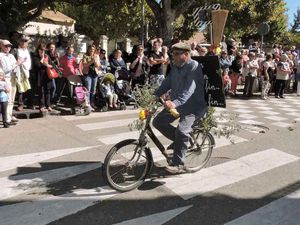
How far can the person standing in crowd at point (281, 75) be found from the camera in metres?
16.1

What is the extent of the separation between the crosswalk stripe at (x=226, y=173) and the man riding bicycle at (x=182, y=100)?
0.21 meters

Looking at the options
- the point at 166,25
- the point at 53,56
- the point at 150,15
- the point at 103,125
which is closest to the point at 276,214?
the point at 103,125

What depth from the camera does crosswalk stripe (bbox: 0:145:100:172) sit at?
6359 mm

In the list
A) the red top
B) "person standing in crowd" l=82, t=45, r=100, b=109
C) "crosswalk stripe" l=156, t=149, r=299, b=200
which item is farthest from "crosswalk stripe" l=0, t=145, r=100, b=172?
the red top

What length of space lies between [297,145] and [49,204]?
497 centimetres

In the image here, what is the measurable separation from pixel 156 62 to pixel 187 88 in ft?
21.9

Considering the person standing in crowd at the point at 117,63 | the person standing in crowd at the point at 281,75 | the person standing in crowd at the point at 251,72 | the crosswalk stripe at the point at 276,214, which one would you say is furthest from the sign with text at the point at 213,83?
the person standing in crowd at the point at 281,75

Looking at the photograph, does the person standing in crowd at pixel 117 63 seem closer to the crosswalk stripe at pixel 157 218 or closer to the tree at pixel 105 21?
the crosswalk stripe at pixel 157 218

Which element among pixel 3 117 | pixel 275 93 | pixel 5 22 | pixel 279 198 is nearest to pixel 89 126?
pixel 3 117

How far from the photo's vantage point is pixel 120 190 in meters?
5.33

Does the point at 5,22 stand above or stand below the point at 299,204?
above

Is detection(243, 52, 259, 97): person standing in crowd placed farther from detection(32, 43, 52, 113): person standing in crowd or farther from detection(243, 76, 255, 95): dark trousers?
detection(32, 43, 52, 113): person standing in crowd

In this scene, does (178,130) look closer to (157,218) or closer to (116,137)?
(157,218)

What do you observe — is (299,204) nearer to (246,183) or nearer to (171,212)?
(246,183)
